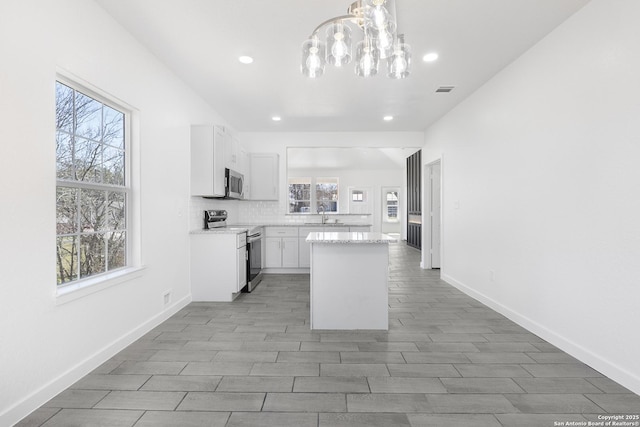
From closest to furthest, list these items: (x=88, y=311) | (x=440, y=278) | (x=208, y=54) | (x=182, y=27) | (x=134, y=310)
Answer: (x=88, y=311) < (x=182, y=27) < (x=134, y=310) < (x=208, y=54) < (x=440, y=278)

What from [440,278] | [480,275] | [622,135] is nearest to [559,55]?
[622,135]

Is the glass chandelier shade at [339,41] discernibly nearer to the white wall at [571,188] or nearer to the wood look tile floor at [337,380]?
the white wall at [571,188]

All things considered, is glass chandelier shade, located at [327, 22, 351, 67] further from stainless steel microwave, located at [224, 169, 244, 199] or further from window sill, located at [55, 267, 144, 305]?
stainless steel microwave, located at [224, 169, 244, 199]

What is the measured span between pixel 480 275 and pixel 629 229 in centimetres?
202

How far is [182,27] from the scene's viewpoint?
2.59m

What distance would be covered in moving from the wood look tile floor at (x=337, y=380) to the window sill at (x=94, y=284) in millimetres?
570

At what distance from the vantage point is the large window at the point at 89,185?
84.2 inches

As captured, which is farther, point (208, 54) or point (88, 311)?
point (208, 54)

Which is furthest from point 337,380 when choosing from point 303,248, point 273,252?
point 273,252

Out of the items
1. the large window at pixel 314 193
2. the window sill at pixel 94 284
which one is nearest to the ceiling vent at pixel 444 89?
the window sill at pixel 94 284

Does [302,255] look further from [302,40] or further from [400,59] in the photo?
[400,59]

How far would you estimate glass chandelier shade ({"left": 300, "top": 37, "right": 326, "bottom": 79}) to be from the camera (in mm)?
2053

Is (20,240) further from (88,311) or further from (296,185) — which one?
(296,185)

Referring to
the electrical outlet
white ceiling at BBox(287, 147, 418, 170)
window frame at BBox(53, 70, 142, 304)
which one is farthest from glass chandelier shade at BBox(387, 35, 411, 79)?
white ceiling at BBox(287, 147, 418, 170)
